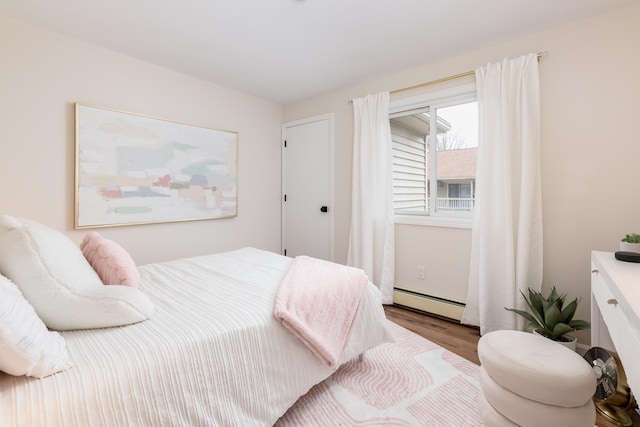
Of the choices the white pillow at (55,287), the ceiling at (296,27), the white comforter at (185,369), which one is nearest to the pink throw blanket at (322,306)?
the white comforter at (185,369)

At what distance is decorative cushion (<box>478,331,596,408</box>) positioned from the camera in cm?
117

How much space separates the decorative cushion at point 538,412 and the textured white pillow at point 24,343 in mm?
1633

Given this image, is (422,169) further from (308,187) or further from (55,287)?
(55,287)

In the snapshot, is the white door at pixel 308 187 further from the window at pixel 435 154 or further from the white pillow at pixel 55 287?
the white pillow at pixel 55 287

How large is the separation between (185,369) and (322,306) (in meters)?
0.72

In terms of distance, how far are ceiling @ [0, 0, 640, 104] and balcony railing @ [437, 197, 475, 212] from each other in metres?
1.32

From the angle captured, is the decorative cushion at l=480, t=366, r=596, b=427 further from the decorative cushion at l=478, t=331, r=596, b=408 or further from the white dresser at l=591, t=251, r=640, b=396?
the white dresser at l=591, t=251, r=640, b=396

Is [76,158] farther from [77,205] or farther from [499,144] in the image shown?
[499,144]

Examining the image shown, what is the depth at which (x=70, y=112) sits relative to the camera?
246 cm

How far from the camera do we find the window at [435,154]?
2.80 metres

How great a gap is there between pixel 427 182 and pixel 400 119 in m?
0.75

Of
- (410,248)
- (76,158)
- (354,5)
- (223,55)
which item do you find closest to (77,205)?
(76,158)

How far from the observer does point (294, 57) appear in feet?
9.09

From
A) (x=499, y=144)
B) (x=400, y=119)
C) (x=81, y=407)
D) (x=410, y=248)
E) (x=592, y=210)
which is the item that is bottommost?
(x=81, y=407)
